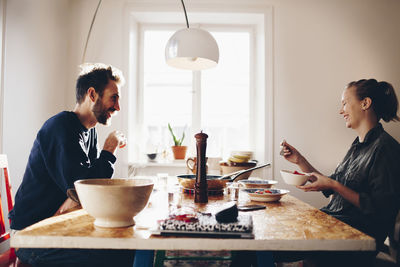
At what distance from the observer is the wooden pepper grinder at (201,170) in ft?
4.08

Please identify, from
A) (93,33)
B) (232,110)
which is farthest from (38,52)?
(232,110)

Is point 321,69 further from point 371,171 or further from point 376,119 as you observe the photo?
point 371,171

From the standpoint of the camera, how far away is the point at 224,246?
0.77 metres

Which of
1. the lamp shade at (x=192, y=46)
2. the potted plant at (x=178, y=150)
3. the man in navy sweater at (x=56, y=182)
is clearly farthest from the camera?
the potted plant at (x=178, y=150)

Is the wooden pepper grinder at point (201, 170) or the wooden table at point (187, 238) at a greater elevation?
the wooden pepper grinder at point (201, 170)

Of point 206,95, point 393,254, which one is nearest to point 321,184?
point 393,254

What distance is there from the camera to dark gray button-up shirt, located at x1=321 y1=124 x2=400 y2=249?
1.29 meters

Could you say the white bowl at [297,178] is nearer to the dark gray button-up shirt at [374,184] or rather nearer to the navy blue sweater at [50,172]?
the dark gray button-up shirt at [374,184]

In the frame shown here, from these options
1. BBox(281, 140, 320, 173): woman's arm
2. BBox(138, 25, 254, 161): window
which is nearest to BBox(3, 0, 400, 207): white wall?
BBox(138, 25, 254, 161): window

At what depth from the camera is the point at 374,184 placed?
1.34 metres

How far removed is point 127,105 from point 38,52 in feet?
2.98

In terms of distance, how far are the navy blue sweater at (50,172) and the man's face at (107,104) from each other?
1.10 ft

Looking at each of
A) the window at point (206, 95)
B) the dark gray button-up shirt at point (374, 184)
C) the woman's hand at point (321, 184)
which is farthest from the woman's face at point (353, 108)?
the window at point (206, 95)

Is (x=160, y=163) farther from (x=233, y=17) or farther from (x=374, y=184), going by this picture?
(x=374, y=184)
